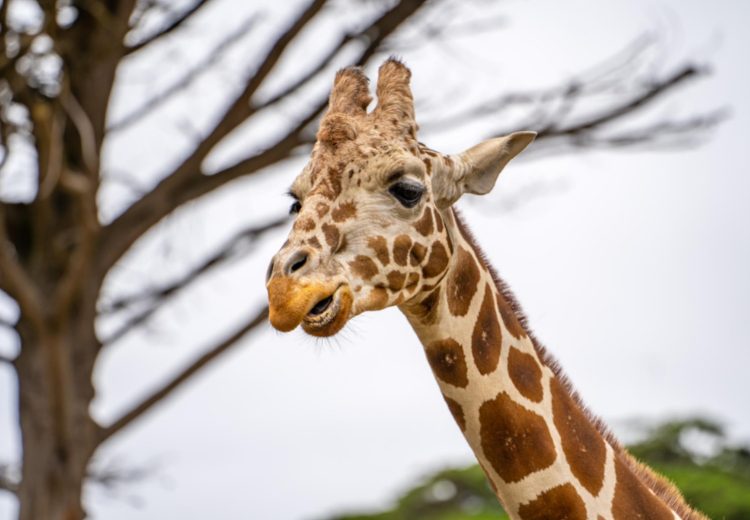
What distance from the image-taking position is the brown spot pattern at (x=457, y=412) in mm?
4180

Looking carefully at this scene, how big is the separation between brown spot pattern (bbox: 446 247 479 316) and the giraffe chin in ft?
1.57

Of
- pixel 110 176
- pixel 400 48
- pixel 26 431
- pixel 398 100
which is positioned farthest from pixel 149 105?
pixel 398 100

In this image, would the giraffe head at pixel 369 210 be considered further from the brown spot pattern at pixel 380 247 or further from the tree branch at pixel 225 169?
the tree branch at pixel 225 169

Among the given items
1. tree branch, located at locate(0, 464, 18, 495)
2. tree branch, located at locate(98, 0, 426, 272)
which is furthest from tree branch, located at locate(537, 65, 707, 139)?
tree branch, located at locate(0, 464, 18, 495)

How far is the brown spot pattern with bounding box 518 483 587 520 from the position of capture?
4086 millimetres

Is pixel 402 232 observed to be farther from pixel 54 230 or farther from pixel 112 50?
pixel 54 230

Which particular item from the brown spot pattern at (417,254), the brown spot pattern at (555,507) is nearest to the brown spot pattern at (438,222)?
the brown spot pattern at (417,254)

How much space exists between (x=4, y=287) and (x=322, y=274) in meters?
6.69

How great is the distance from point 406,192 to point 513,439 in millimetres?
865

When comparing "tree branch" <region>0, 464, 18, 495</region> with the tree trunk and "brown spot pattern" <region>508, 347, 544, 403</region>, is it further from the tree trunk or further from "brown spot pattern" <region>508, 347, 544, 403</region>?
"brown spot pattern" <region>508, 347, 544, 403</region>

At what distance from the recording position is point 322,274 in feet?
12.4

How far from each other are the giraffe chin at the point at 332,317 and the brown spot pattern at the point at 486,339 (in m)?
→ 0.55

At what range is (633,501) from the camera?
4.26 m

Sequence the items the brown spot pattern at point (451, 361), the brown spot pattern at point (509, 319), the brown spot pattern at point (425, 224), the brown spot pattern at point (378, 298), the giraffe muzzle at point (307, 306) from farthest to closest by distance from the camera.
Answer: the brown spot pattern at point (509, 319) → the brown spot pattern at point (451, 361) → the brown spot pattern at point (425, 224) → the brown spot pattern at point (378, 298) → the giraffe muzzle at point (307, 306)
